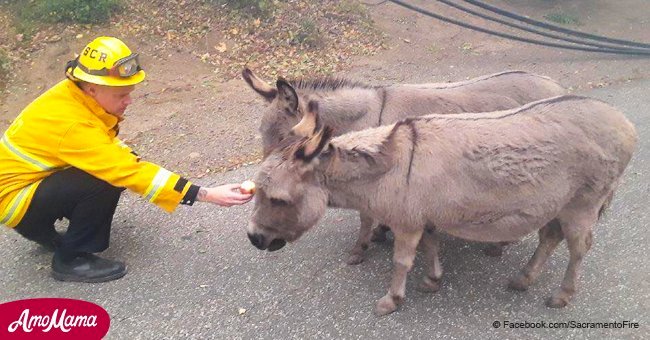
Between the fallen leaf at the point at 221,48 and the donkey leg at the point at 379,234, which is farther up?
the donkey leg at the point at 379,234

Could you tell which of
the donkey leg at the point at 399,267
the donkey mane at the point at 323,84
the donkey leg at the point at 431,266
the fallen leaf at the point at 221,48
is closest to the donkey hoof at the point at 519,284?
the donkey leg at the point at 431,266

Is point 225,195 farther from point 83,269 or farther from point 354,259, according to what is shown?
point 83,269

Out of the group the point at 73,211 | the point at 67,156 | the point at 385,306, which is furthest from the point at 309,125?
the point at 73,211

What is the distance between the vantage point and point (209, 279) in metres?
4.05

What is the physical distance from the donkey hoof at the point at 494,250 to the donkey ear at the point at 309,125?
6.18ft

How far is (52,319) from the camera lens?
3518 millimetres

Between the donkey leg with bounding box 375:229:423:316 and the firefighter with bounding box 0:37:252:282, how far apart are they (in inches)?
44.6

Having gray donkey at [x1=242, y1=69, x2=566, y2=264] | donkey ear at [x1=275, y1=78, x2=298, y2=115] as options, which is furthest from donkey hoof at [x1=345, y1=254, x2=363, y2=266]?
donkey ear at [x1=275, y1=78, x2=298, y2=115]

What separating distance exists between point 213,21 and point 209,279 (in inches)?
268

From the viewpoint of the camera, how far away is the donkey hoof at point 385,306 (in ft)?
12.0

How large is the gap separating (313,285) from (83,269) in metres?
1.85

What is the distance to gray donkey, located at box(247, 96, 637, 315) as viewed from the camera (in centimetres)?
331

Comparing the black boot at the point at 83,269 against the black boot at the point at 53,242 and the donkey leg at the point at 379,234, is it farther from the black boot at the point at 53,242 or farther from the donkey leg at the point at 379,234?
the donkey leg at the point at 379,234

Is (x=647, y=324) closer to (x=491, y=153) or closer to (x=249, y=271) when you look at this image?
(x=491, y=153)
